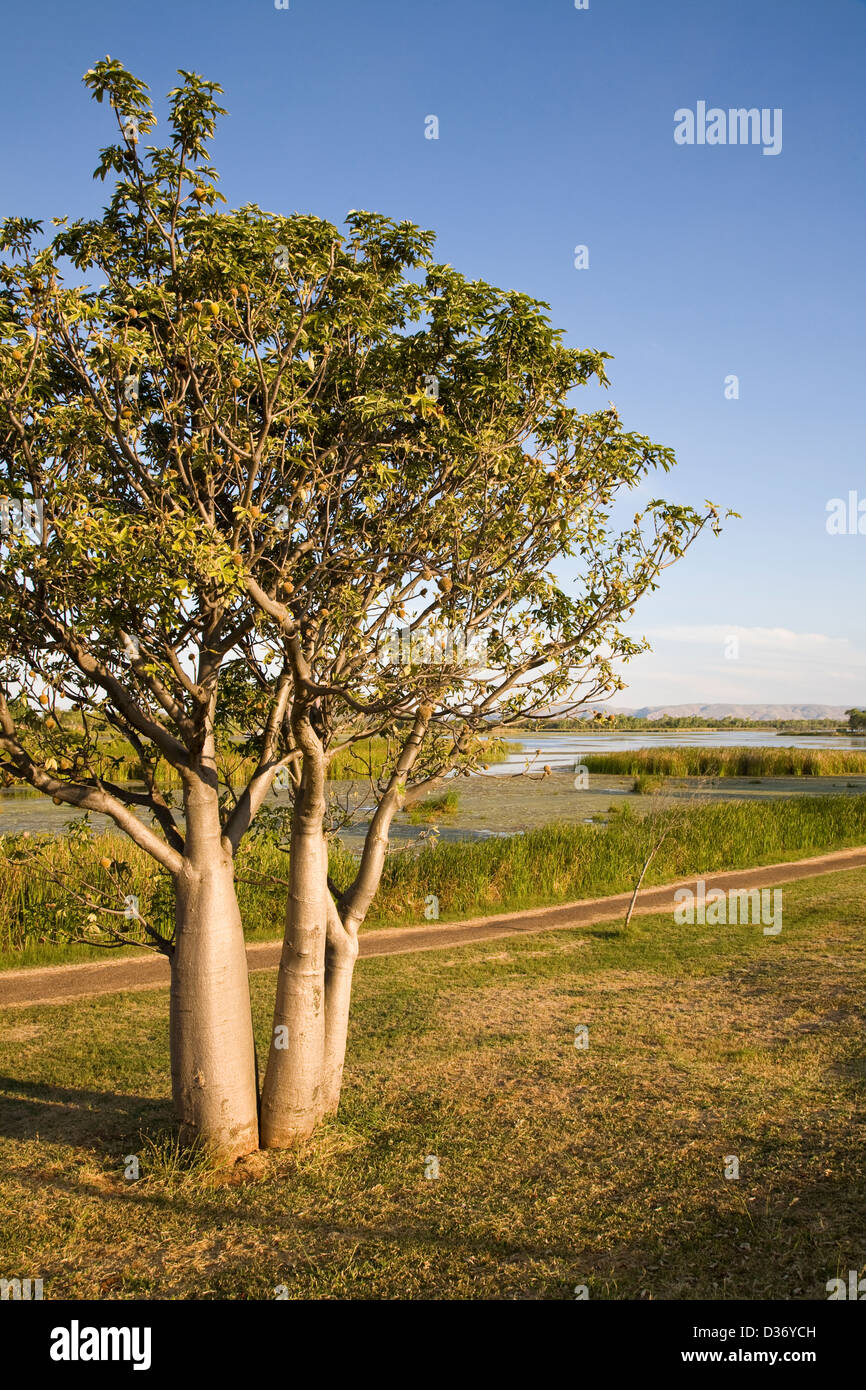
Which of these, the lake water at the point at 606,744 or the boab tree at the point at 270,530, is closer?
the boab tree at the point at 270,530

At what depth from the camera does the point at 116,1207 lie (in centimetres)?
522

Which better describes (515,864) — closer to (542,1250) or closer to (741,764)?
(542,1250)

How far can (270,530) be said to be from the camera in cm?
499

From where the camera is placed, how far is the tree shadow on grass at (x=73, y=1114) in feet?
21.0

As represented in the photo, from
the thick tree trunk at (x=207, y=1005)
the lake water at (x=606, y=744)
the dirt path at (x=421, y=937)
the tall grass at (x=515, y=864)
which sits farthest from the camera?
the lake water at (x=606, y=744)

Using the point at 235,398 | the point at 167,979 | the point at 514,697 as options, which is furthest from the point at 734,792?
the point at 235,398

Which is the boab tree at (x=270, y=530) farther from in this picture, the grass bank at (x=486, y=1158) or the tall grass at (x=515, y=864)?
the tall grass at (x=515, y=864)

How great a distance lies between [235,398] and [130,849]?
12.6 m

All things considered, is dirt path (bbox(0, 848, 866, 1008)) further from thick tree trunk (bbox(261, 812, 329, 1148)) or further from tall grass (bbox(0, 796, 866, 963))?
thick tree trunk (bbox(261, 812, 329, 1148))

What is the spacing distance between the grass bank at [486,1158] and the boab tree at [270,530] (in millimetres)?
645

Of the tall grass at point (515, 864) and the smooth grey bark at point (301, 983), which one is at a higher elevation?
the smooth grey bark at point (301, 983)

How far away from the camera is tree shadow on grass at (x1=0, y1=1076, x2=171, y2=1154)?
6410mm

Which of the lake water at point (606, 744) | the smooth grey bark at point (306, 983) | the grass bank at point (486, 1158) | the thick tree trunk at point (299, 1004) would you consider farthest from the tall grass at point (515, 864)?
the lake water at point (606, 744)

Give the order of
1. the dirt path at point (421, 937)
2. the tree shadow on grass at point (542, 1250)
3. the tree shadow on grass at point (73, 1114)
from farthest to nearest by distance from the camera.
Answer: the dirt path at point (421, 937) < the tree shadow on grass at point (73, 1114) < the tree shadow on grass at point (542, 1250)
